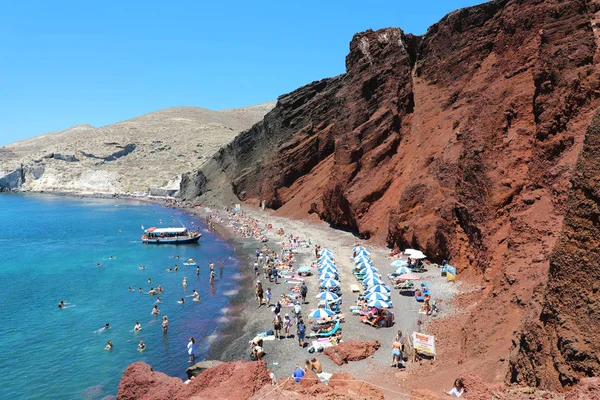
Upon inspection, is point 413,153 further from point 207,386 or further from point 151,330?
point 207,386

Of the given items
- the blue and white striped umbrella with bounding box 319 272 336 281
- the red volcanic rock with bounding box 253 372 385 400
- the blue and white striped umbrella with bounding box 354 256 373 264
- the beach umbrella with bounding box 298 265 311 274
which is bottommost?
the beach umbrella with bounding box 298 265 311 274

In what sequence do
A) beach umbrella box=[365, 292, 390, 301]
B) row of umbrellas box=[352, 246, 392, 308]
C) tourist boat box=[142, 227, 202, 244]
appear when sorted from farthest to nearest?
tourist boat box=[142, 227, 202, 244] → beach umbrella box=[365, 292, 390, 301] → row of umbrellas box=[352, 246, 392, 308]

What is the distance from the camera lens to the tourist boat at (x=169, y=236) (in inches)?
2078

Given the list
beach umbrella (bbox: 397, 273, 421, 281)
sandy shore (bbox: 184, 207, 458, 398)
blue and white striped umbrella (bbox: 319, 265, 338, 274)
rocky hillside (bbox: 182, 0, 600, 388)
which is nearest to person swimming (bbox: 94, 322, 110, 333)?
sandy shore (bbox: 184, 207, 458, 398)

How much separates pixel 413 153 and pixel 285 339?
26918 millimetres

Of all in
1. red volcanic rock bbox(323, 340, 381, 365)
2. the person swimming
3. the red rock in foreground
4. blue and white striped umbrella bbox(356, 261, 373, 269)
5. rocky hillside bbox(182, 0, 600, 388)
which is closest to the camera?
the red rock in foreground

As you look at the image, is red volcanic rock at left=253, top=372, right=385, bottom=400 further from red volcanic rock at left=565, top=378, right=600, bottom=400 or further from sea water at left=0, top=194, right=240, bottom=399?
sea water at left=0, top=194, right=240, bottom=399

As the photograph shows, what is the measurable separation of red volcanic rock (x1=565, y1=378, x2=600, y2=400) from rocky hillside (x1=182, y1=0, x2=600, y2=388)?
56.3 inches

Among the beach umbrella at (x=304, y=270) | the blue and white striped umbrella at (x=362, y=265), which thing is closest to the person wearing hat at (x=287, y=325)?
the blue and white striped umbrella at (x=362, y=265)

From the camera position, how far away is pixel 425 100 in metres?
45.1

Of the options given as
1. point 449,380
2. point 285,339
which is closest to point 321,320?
point 285,339

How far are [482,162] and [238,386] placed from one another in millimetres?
20817

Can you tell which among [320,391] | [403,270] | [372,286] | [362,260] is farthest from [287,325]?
[320,391]

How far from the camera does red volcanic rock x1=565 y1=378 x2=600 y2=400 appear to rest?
725 cm
